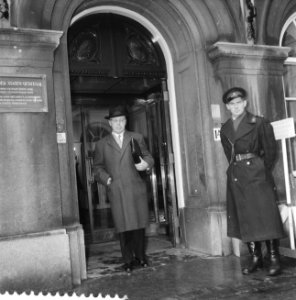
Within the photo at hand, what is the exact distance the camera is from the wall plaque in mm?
4785

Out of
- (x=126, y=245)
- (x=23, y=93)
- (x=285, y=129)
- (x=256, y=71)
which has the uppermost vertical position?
(x=256, y=71)

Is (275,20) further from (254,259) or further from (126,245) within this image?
(126,245)

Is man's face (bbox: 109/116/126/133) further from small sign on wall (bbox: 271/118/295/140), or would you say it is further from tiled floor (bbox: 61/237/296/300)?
small sign on wall (bbox: 271/118/295/140)

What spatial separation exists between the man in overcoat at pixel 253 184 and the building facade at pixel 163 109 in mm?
1080

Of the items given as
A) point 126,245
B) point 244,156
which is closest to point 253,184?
point 244,156

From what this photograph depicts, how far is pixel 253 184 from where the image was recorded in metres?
4.84

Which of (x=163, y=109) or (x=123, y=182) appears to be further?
(x=163, y=109)

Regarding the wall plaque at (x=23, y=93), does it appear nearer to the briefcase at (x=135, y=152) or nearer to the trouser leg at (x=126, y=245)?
the briefcase at (x=135, y=152)

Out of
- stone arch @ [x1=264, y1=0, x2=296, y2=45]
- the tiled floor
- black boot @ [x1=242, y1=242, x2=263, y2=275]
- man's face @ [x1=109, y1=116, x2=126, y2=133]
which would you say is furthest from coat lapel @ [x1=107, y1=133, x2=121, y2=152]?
stone arch @ [x1=264, y1=0, x2=296, y2=45]

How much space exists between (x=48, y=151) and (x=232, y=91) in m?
2.29

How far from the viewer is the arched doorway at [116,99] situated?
646 centimetres

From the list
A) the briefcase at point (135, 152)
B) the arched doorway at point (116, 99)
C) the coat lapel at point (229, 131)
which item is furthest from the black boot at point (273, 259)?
the arched doorway at point (116, 99)

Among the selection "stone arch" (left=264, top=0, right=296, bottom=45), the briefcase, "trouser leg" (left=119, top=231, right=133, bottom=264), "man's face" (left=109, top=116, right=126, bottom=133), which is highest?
"stone arch" (left=264, top=0, right=296, bottom=45)

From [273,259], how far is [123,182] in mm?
2025
